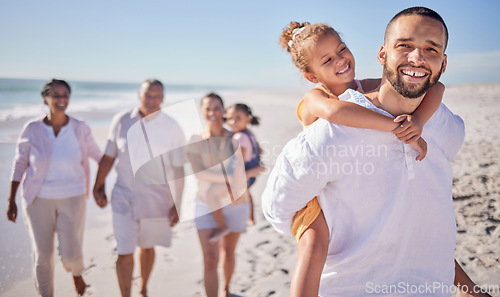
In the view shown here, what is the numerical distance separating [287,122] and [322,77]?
48.6ft

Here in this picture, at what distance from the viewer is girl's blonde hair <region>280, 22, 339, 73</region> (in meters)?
2.45

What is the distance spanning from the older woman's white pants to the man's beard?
136 inches

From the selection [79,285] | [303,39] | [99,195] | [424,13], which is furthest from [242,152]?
[424,13]

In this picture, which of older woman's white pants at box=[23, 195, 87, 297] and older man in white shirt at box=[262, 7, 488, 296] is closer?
older man in white shirt at box=[262, 7, 488, 296]

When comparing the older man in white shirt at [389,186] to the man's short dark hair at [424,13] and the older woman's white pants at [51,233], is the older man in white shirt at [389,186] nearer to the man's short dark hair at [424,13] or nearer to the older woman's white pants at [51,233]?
the man's short dark hair at [424,13]

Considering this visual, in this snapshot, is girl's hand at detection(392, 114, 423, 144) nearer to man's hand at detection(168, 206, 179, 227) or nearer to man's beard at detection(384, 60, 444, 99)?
man's beard at detection(384, 60, 444, 99)

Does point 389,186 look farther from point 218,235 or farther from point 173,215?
point 173,215

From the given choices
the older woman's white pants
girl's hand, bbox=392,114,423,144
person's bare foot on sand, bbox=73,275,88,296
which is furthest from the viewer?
person's bare foot on sand, bbox=73,275,88,296

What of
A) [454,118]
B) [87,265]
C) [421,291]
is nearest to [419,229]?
[421,291]

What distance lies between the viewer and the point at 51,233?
13.3 ft

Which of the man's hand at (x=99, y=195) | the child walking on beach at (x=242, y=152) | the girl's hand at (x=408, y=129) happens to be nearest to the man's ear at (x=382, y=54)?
the girl's hand at (x=408, y=129)

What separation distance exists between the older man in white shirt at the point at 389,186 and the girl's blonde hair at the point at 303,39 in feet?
2.14
